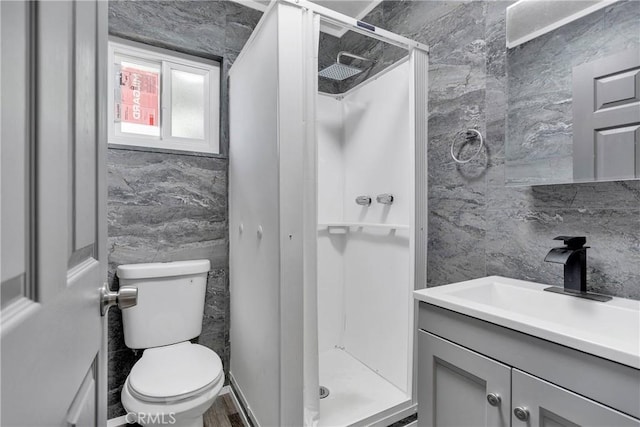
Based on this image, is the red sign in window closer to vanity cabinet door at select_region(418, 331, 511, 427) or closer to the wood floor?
the wood floor

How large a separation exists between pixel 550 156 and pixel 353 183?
4.22 feet

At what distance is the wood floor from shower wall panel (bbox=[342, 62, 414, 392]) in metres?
0.86

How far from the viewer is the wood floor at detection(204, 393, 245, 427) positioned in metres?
1.74

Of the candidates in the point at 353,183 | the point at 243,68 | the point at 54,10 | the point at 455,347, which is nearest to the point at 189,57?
the point at 243,68

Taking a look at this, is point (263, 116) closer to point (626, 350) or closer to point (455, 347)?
point (455, 347)

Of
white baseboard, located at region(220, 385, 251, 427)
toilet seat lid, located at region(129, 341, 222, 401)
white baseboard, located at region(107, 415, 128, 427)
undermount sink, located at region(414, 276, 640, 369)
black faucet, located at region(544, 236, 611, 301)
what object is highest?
black faucet, located at region(544, 236, 611, 301)

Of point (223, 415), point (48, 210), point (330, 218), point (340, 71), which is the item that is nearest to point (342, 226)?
point (330, 218)

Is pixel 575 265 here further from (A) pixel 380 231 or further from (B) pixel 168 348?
(B) pixel 168 348

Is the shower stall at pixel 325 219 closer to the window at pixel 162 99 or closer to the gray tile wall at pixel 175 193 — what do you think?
the gray tile wall at pixel 175 193

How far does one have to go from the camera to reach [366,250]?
7.22 feet

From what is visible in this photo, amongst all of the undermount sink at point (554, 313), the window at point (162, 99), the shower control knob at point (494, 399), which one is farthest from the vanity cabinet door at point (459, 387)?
the window at point (162, 99)

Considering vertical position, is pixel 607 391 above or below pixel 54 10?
below

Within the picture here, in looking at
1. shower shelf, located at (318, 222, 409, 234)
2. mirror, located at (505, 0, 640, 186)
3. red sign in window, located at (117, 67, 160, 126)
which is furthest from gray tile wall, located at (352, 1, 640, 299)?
red sign in window, located at (117, 67, 160, 126)

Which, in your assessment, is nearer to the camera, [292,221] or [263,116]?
[292,221]
